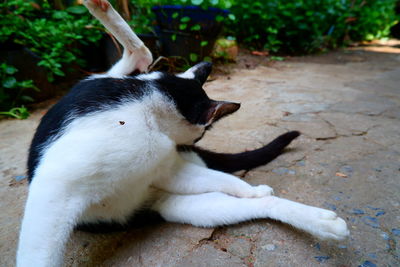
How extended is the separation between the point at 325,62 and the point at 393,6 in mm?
4737

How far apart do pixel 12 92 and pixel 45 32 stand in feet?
2.18

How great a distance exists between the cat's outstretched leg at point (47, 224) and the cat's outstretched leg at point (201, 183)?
0.38 metres

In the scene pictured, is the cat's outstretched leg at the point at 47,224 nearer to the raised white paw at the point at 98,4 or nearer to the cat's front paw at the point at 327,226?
the cat's front paw at the point at 327,226

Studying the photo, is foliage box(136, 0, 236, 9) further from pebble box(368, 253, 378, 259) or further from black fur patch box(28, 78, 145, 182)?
pebble box(368, 253, 378, 259)

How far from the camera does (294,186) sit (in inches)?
45.8

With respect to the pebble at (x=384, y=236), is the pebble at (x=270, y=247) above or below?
above

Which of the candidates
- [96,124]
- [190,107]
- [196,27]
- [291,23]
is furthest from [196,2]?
[291,23]

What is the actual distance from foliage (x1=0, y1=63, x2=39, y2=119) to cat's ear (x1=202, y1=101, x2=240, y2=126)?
1914mm

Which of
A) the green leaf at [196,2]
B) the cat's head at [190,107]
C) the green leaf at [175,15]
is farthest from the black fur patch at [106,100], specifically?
the green leaf at [175,15]

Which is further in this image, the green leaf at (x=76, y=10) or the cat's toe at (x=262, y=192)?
the green leaf at (x=76, y=10)

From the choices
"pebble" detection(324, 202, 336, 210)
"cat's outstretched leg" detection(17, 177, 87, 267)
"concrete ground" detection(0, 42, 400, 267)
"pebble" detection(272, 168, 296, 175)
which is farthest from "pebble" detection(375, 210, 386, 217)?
"cat's outstretched leg" detection(17, 177, 87, 267)

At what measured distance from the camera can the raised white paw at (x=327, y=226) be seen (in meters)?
0.78

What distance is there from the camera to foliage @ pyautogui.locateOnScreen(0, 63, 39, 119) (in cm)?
220

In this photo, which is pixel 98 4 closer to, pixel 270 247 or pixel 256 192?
pixel 256 192
